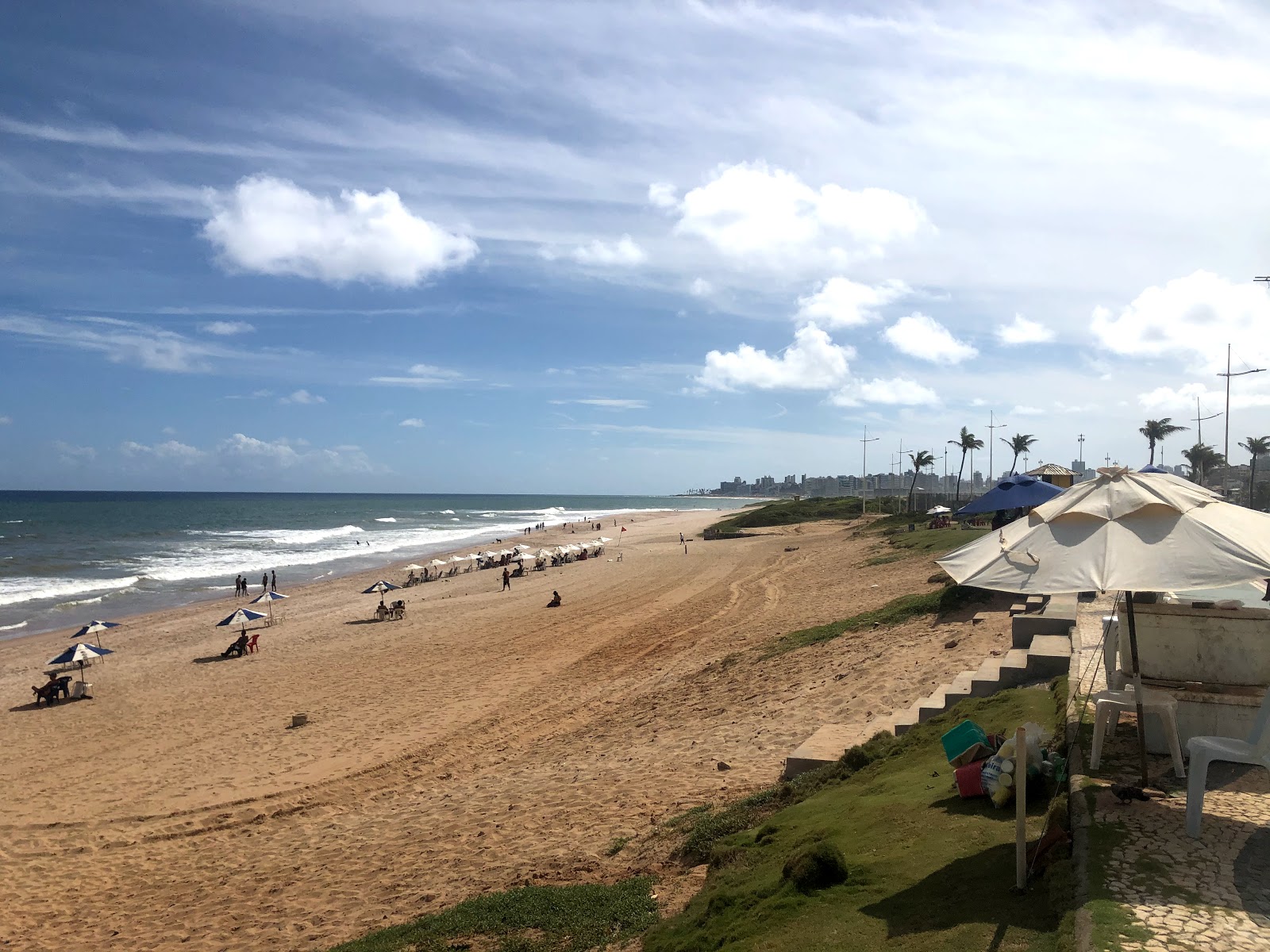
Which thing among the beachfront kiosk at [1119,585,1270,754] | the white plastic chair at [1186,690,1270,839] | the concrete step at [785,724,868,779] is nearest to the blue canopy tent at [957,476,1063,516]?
the concrete step at [785,724,868,779]

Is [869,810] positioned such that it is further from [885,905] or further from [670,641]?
[670,641]

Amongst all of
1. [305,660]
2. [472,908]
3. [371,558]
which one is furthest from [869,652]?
[371,558]

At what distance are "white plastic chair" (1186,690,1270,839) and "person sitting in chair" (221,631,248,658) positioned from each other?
2150cm

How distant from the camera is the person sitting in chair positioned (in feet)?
70.3

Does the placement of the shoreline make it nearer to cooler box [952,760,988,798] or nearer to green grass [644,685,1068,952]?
green grass [644,685,1068,952]

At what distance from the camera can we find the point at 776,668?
13.5 meters

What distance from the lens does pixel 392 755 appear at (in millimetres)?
12359

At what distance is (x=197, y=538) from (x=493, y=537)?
76.6 feet

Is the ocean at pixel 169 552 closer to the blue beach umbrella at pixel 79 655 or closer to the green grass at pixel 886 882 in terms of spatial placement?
the blue beach umbrella at pixel 79 655

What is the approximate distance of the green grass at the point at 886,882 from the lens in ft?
13.3

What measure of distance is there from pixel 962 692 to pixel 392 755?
26.6ft

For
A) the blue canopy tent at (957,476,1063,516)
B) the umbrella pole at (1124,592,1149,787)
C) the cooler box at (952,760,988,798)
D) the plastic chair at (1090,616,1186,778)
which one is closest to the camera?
the umbrella pole at (1124,592,1149,787)

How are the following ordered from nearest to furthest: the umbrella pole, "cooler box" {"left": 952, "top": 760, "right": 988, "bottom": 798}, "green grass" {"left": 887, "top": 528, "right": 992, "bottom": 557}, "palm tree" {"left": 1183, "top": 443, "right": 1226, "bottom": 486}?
the umbrella pole → "cooler box" {"left": 952, "top": 760, "right": 988, "bottom": 798} → "green grass" {"left": 887, "top": 528, "right": 992, "bottom": 557} → "palm tree" {"left": 1183, "top": 443, "right": 1226, "bottom": 486}

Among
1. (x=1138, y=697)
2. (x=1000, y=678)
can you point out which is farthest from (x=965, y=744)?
(x=1000, y=678)
